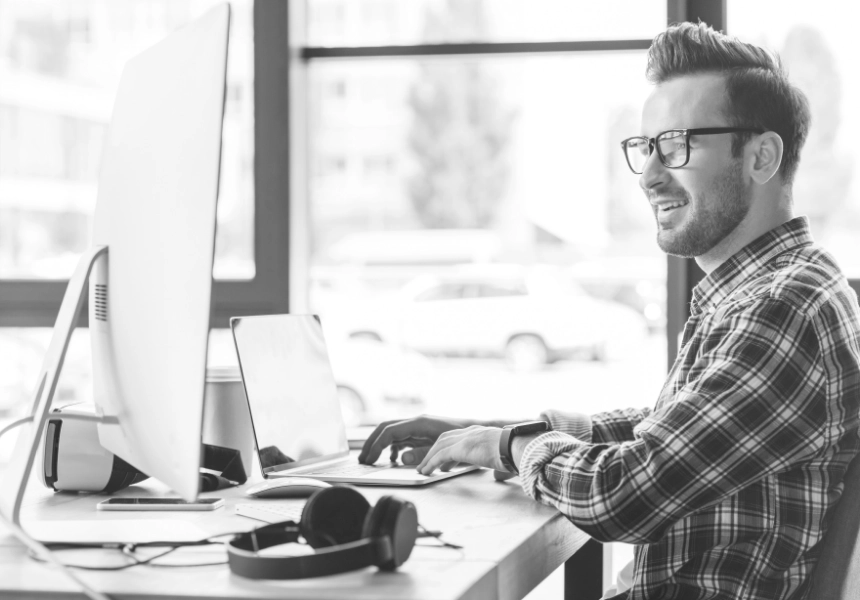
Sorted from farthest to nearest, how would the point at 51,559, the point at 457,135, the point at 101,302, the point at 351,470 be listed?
the point at 457,135 → the point at 351,470 → the point at 101,302 → the point at 51,559

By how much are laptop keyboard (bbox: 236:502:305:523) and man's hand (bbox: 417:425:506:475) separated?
27 centimetres

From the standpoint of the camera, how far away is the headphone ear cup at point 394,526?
0.97 meters

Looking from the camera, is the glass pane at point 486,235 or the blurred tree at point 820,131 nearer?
the blurred tree at point 820,131

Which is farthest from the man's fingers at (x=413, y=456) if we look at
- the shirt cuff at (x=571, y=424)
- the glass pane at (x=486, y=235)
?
the glass pane at (x=486, y=235)

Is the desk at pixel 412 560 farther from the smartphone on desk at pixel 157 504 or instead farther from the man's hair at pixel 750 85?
the man's hair at pixel 750 85

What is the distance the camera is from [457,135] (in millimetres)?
3068

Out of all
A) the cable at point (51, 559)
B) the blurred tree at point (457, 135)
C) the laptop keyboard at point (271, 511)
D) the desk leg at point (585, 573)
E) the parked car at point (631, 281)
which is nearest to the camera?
the cable at point (51, 559)

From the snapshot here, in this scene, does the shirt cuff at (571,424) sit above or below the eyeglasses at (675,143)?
below

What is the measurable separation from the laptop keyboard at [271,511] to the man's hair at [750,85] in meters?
0.85

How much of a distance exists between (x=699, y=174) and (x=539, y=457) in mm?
527

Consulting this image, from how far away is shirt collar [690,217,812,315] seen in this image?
142 centimetres

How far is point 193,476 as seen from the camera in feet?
2.98

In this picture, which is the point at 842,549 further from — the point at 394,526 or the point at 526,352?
the point at 526,352

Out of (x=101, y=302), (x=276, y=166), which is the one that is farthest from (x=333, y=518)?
(x=276, y=166)
